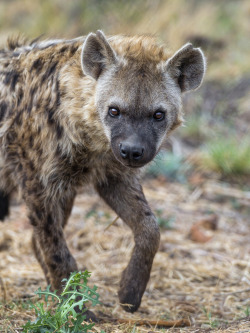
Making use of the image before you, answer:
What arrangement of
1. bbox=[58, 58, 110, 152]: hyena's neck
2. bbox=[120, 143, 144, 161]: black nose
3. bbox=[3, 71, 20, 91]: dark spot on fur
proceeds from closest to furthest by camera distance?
bbox=[120, 143, 144, 161]: black nose, bbox=[58, 58, 110, 152]: hyena's neck, bbox=[3, 71, 20, 91]: dark spot on fur

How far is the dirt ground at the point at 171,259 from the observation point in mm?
3609

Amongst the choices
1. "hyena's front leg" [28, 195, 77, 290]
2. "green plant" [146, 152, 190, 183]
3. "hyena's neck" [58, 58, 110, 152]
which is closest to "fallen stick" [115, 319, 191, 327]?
"hyena's front leg" [28, 195, 77, 290]

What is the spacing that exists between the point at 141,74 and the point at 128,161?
506mm

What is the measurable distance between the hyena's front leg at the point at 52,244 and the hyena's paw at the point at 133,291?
0.33 meters

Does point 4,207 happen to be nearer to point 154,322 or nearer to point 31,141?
point 31,141

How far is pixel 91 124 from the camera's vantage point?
3385 mm

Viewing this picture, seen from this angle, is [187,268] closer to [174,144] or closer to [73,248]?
[73,248]

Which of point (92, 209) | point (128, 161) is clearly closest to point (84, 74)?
point (128, 161)

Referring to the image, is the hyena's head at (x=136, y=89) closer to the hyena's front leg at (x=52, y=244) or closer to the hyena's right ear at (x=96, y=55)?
the hyena's right ear at (x=96, y=55)

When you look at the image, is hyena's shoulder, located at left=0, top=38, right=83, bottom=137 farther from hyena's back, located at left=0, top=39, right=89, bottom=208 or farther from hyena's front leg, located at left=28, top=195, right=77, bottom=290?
hyena's front leg, located at left=28, top=195, right=77, bottom=290

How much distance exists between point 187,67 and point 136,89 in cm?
45

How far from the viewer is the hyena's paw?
3498 mm

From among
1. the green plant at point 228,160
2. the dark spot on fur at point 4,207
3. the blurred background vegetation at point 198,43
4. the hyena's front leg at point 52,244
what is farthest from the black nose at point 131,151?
the green plant at point 228,160

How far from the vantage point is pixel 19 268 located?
14.8 feet
